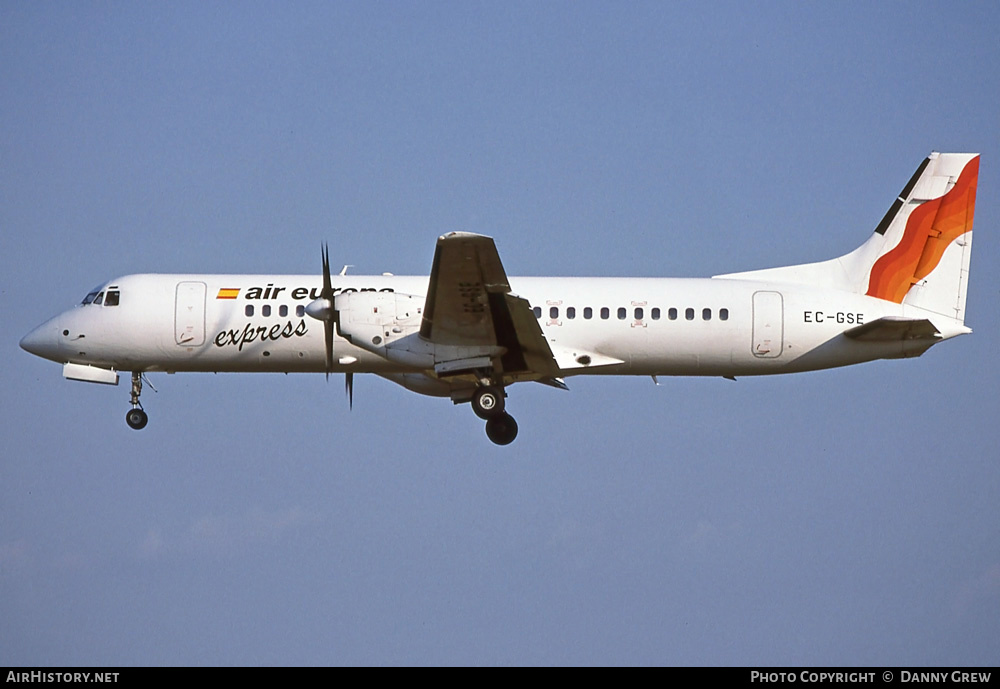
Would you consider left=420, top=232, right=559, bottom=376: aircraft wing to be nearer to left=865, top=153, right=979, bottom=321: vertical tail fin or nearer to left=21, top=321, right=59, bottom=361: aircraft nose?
left=865, top=153, right=979, bottom=321: vertical tail fin

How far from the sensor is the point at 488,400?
1053 inches

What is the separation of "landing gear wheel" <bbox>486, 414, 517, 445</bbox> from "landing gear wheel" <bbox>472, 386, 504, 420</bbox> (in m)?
0.47

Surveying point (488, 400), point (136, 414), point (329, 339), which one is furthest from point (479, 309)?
point (136, 414)

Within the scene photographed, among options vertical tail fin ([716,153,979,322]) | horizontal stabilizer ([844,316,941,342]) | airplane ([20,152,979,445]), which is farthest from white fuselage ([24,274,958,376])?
vertical tail fin ([716,153,979,322])

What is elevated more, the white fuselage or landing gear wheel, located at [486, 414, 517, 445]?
the white fuselage

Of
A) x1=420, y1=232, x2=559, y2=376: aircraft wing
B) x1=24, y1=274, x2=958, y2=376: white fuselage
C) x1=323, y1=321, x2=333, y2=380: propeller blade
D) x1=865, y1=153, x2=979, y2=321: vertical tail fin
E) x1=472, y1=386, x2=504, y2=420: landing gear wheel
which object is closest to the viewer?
x1=420, y1=232, x2=559, y2=376: aircraft wing

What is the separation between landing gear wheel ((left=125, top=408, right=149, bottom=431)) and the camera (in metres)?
28.7

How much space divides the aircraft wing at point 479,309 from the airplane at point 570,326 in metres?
0.07

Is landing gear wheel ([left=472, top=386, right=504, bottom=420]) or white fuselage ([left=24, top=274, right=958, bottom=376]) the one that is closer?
landing gear wheel ([left=472, top=386, right=504, bottom=420])

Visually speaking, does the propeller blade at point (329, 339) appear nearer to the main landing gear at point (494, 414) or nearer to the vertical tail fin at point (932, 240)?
the main landing gear at point (494, 414)

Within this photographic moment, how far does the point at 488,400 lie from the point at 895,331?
8417mm

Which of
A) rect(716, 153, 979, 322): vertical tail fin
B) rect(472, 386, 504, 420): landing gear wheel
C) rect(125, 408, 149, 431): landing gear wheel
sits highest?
rect(716, 153, 979, 322): vertical tail fin
